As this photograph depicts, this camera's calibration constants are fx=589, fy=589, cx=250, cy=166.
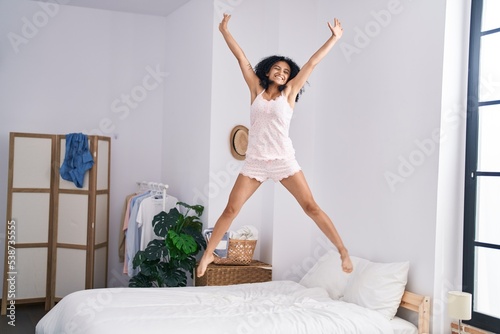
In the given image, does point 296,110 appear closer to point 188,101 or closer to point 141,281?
point 188,101

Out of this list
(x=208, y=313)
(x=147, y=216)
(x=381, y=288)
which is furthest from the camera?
(x=147, y=216)

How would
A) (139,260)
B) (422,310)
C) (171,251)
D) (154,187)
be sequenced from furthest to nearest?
(154,187), (139,260), (171,251), (422,310)

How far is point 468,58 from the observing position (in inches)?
166

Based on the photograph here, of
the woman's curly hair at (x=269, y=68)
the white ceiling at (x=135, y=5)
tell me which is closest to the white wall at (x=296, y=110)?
the white ceiling at (x=135, y=5)

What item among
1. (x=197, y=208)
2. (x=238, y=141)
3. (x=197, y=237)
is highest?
(x=238, y=141)

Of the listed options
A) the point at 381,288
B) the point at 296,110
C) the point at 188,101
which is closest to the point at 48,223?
the point at 188,101

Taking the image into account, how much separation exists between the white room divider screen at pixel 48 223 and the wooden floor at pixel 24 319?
4.1 inches

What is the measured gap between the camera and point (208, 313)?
3955 millimetres

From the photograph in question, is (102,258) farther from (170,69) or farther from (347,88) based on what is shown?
(347,88)

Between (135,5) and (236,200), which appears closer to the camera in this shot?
(236,200)

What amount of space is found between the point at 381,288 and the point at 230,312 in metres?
1.12

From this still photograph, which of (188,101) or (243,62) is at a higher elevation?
(188,101)

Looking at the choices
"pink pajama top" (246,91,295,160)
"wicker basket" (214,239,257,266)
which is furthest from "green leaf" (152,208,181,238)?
"pink pajama top" (246,91,295,160)

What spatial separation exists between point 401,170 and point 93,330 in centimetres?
251
